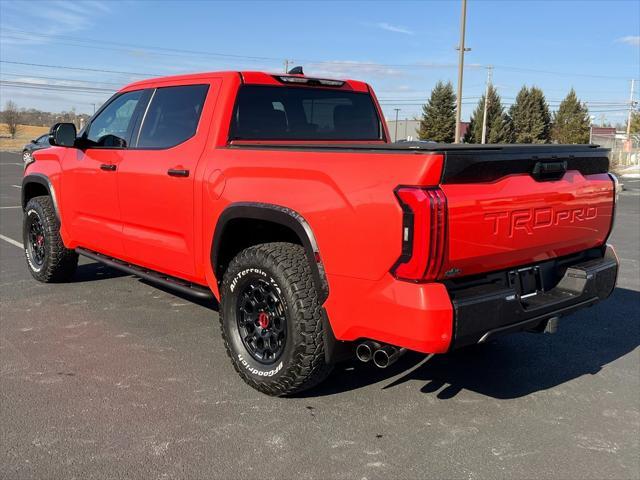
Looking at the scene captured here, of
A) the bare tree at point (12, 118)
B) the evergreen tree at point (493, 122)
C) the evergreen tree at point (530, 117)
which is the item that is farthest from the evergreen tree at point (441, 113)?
the bare tree at point (12, 118)

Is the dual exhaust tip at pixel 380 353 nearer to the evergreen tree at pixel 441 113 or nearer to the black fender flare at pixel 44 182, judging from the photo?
the black fender flare at pixel 44 182

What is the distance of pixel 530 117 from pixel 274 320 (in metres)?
68.8

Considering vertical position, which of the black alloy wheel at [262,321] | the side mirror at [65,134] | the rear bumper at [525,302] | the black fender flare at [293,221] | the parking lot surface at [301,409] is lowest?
the parking lot surface at [301,409]

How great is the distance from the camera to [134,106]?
491cm

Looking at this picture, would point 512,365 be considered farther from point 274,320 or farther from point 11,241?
point 11,241

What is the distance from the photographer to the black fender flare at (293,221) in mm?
3154

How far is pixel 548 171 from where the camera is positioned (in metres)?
3.21

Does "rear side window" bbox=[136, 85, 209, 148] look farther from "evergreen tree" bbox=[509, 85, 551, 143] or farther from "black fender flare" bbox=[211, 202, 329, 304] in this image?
"evergreen tree" bbox=[509, 85, 551, 143]

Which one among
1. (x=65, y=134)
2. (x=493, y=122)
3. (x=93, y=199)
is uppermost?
(x=493, y=122)

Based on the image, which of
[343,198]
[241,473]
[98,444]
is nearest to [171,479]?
[241,473]

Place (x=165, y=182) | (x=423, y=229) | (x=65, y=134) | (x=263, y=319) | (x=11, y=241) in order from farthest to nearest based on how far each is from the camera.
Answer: (x=11, y=241), (x=65, y=134), (x=165, y=182), (x=263, y=319), (x=423, y=229)

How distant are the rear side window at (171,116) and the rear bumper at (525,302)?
231 centimetres

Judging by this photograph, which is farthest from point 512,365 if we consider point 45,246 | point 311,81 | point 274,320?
point 45,246

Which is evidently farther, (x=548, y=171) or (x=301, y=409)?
(x=301, y=409)
